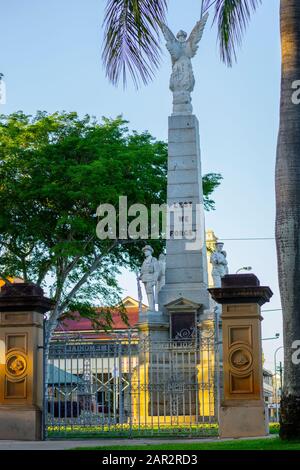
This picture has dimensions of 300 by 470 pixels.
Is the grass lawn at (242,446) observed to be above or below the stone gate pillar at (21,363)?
below

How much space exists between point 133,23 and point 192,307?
1359cm

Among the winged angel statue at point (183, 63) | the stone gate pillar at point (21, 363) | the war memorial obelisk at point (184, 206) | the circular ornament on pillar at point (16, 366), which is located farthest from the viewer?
the winged angel statue at point (183, 63)

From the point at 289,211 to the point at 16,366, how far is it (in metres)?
6.33

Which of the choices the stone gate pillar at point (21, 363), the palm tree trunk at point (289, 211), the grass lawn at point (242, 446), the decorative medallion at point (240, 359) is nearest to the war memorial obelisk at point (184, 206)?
the stone gate pillar at point (21, 363)

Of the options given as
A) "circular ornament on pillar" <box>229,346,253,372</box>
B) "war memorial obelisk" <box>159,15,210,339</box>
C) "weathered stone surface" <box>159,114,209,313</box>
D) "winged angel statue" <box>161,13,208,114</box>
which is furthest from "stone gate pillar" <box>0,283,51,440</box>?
"winged angel statue" <box>161,13,208,114</box>

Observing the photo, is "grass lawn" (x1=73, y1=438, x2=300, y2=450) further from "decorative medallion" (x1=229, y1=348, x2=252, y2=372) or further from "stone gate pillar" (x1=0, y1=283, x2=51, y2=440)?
"stone gate pillar" (x1=0, y1=283, x2=51, y2=440)

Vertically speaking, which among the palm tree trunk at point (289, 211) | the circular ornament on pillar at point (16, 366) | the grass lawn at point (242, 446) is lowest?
the grass lawn at point (242, 446)

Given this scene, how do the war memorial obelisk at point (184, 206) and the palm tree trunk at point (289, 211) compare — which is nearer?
the palm tree trunk at point (289, 211)

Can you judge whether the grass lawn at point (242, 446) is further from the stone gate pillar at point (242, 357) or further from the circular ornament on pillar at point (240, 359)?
the circular ornament on pillar at point (240, 359)

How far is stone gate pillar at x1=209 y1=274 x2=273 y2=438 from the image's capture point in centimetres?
1570

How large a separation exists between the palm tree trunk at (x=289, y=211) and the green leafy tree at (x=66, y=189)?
1747 cm

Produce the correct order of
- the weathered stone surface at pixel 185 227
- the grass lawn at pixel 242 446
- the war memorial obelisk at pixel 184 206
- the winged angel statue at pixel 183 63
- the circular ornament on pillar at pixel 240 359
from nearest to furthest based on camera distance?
the grass lawn at pixel 242 446 < the circular ornament on pillar at pixel 240 359 < the war memorial obelisk at pixel 184 206 < the weathered stone surface at pixel 185 227 < the winged angel statue at pixel 183 63

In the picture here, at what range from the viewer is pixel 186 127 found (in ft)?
98.1

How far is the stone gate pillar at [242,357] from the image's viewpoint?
618 inches
